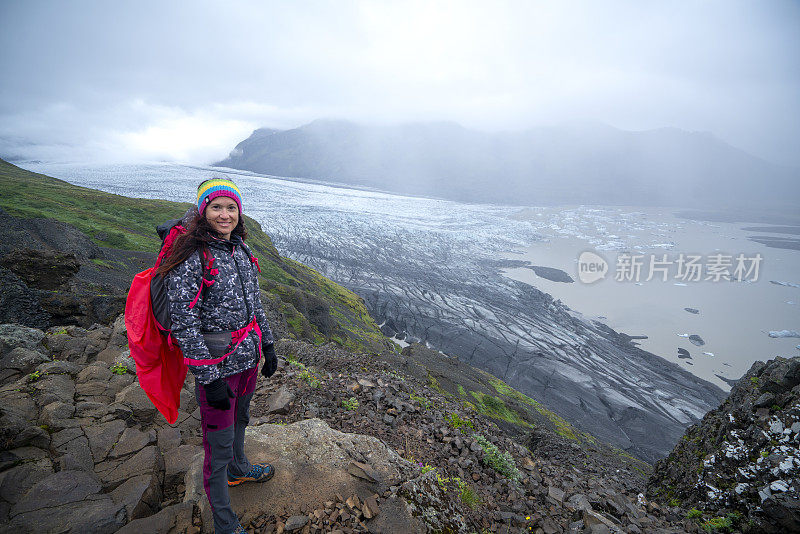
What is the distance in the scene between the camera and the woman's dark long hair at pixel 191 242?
2.45 meters

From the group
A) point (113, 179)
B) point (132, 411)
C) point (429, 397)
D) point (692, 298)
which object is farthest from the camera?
point (113, 179)

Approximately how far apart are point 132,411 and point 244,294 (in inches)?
123

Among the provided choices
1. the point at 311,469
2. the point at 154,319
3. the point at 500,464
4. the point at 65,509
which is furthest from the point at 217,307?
the point at 500,464

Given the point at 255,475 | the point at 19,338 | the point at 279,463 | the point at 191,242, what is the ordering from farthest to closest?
the point at 19,338
the point at 279,463
the point at 255,475
the point at 191,242

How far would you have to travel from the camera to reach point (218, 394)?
2.62 m

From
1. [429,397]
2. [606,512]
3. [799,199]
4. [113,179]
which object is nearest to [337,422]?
[429,397]

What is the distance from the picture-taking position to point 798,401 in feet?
18.9

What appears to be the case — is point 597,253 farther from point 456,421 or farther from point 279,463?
point 279,463

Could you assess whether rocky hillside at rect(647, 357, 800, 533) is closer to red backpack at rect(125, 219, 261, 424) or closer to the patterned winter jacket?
the patterned winter jacket

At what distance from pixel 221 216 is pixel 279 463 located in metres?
2.69

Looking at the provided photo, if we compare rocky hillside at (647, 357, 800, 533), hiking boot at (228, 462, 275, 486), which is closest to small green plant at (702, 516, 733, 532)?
rocky hillside at (647, 357, 800, 533)

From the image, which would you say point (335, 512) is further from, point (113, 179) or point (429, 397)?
point (113, 179)

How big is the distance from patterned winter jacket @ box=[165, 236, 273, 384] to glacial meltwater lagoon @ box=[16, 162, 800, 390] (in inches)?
1472

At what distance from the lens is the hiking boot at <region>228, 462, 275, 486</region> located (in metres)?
3.25
